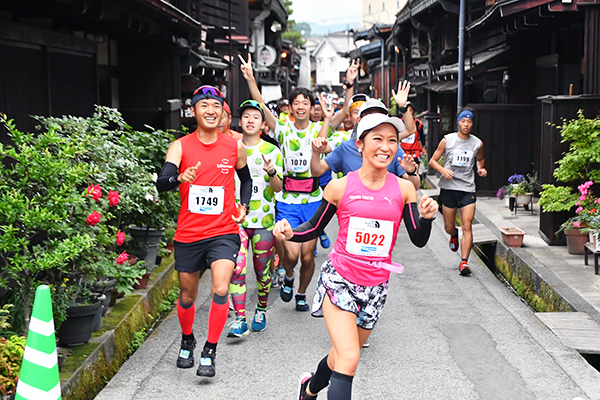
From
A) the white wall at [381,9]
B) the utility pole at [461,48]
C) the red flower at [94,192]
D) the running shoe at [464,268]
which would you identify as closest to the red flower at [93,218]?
the red flower at [94,192]

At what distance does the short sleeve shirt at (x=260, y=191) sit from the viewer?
7.45 metres

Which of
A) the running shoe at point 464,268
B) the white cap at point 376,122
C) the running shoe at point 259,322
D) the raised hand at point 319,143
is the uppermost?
the white cap at point 376,122

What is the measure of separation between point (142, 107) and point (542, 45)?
8610mm

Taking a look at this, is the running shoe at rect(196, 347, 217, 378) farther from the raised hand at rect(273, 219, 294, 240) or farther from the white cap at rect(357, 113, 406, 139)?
the white cap at rect(357, 113, 406, 139)

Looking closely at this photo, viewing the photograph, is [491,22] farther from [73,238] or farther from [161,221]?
[73,238]

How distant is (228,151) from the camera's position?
243 inches

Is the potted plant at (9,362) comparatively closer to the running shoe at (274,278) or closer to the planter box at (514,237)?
the running shoe at (274,278)

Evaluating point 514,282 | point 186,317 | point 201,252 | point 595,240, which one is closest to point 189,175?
point 201,252

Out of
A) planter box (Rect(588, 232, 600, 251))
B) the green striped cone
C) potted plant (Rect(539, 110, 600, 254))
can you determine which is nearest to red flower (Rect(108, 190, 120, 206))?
the green striped cone

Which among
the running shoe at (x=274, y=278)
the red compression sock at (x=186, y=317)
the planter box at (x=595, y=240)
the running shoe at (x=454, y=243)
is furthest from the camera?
the running shoe at (x=454, y=243)

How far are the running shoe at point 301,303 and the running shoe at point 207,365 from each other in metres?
2.30

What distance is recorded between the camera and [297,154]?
825cm

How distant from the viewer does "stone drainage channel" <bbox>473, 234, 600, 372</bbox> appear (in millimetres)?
7843

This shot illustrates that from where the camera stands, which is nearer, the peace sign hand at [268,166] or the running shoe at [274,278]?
the peace sign hand at [268,166]
